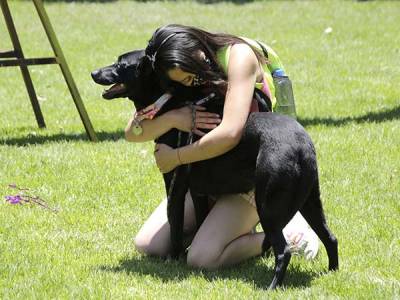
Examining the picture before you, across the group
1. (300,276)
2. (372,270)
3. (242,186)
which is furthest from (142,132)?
(372,270)

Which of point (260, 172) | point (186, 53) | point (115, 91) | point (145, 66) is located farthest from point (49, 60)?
point (260, 172)

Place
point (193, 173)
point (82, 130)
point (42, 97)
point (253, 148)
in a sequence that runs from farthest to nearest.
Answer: point (42, 97)
point (82, 130)
point (193, 173)
point (253, 148)

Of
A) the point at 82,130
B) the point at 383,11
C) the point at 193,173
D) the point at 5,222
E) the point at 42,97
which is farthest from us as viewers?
the point at 383,11

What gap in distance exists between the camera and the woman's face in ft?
12.6

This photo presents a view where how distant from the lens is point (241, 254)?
166 inches

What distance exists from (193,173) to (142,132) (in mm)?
353

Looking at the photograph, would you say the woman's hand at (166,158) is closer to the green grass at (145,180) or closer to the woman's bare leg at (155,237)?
the woman's bare leg at (155,237)

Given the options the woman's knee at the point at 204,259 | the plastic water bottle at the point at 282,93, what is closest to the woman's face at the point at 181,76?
the plastic water bottle at the point at 282,93

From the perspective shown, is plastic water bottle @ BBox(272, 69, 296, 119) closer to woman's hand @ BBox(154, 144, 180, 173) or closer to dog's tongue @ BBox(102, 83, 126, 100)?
woman's hand @ BBox(154, 144, 180, 173)

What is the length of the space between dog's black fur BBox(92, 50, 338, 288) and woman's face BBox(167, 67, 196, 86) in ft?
0.59

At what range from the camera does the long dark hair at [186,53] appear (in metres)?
3.82

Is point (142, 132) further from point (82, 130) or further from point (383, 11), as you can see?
point (383, 11)

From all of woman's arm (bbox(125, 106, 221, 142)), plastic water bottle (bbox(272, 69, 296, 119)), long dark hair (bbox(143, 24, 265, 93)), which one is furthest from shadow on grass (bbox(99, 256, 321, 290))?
long dark hair (bbox(143, 24, 265, 93))

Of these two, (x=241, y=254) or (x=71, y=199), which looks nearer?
(x=241, y=254)
